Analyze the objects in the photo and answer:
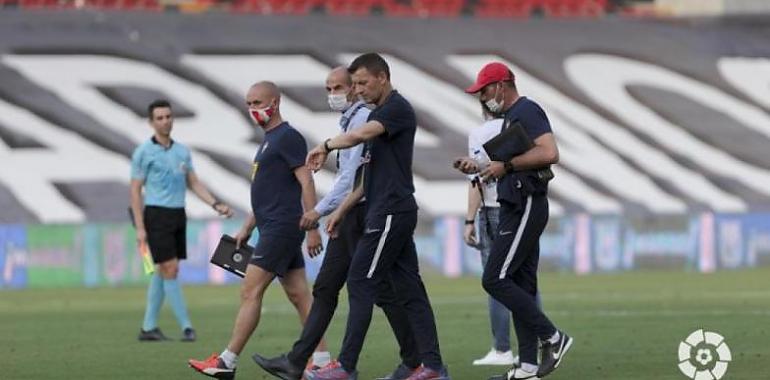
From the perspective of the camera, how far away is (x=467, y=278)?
3173cm

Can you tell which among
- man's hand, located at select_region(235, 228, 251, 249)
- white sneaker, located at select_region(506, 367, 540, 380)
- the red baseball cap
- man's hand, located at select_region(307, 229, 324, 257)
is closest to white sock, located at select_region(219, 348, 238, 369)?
man's hand, located at select_region(307, 229, 324, 257)

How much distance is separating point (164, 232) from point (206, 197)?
0.83 meters

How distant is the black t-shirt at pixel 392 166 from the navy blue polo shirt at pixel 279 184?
0.76 metres

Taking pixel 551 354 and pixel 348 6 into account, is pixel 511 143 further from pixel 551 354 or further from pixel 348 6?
pixel 348 6

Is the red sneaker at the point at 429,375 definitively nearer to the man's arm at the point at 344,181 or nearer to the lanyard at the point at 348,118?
the man's arm at the point at 344,181

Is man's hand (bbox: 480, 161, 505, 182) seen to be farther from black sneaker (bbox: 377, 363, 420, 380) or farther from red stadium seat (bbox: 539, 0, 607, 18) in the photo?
red stadium seat (bbox: 539, 0, 607, 18)

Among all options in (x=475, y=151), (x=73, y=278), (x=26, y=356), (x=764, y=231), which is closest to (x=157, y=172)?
(x=26, y=356)

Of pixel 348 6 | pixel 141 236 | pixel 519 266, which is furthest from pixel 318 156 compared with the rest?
pixel 348 6

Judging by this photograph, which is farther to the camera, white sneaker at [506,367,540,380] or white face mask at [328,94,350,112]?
white face mask at [328,94,350,112]

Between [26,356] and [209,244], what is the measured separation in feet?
47.8

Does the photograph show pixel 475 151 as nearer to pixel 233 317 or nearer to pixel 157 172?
pixel 157 172

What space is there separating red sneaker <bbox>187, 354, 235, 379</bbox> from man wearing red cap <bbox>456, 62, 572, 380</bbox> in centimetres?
192

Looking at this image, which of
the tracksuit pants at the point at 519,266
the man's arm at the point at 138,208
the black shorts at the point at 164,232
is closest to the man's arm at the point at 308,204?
the tracksuit pants at the point at 519,266

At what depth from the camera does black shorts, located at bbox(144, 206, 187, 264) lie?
18516 mm
